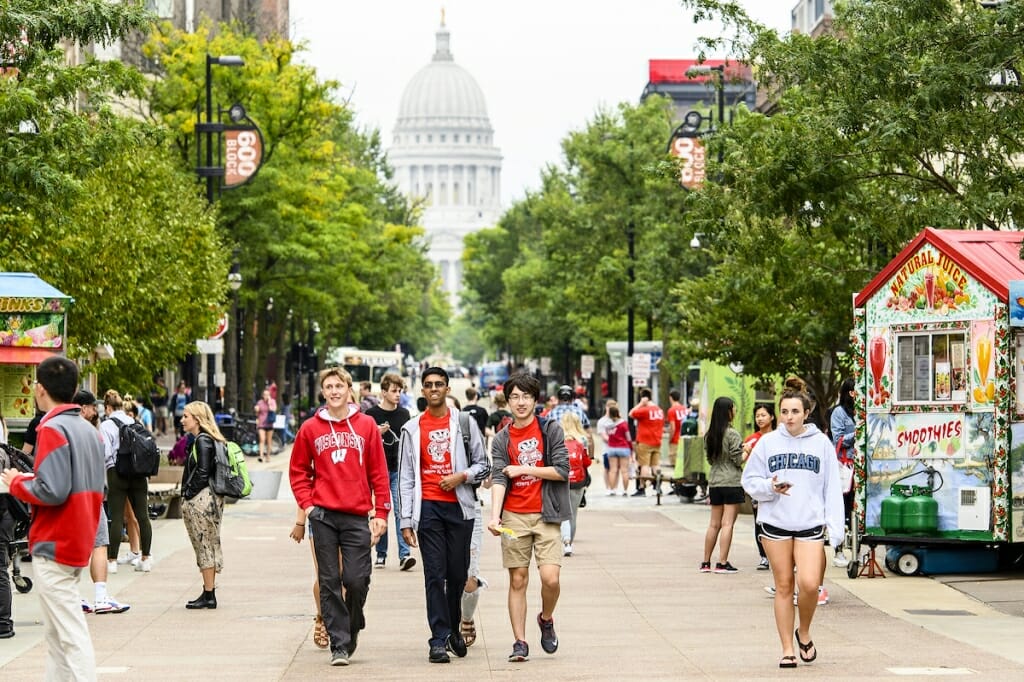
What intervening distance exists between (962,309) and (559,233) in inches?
1695

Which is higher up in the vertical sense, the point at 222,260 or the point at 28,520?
the point at 222,260

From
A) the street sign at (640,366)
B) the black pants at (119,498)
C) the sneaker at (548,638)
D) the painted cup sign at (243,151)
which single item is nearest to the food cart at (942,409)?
the sneaker at (548,638)

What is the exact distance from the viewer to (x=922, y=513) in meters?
17.8

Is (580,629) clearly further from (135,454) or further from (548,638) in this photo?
(135,454)

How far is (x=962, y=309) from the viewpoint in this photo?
1736 cm

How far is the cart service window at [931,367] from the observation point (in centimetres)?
1756

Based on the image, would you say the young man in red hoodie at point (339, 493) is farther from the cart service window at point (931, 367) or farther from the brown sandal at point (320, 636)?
the cart service window at point (931, 367)

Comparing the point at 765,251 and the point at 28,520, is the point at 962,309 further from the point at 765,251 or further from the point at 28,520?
the point at 28,520

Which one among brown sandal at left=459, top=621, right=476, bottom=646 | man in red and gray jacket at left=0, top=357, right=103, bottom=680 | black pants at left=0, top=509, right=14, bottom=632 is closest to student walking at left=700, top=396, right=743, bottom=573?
brown sandal at left=459, top=621, right=476, bottom=646

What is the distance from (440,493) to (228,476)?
3.71 meters

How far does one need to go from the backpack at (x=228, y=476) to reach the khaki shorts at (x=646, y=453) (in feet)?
61.6

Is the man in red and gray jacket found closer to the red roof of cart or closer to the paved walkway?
the paved walkway

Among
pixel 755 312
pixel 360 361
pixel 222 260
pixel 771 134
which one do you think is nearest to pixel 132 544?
pixel 771 134

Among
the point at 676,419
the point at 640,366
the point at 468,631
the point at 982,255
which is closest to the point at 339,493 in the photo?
the point at 468,631
